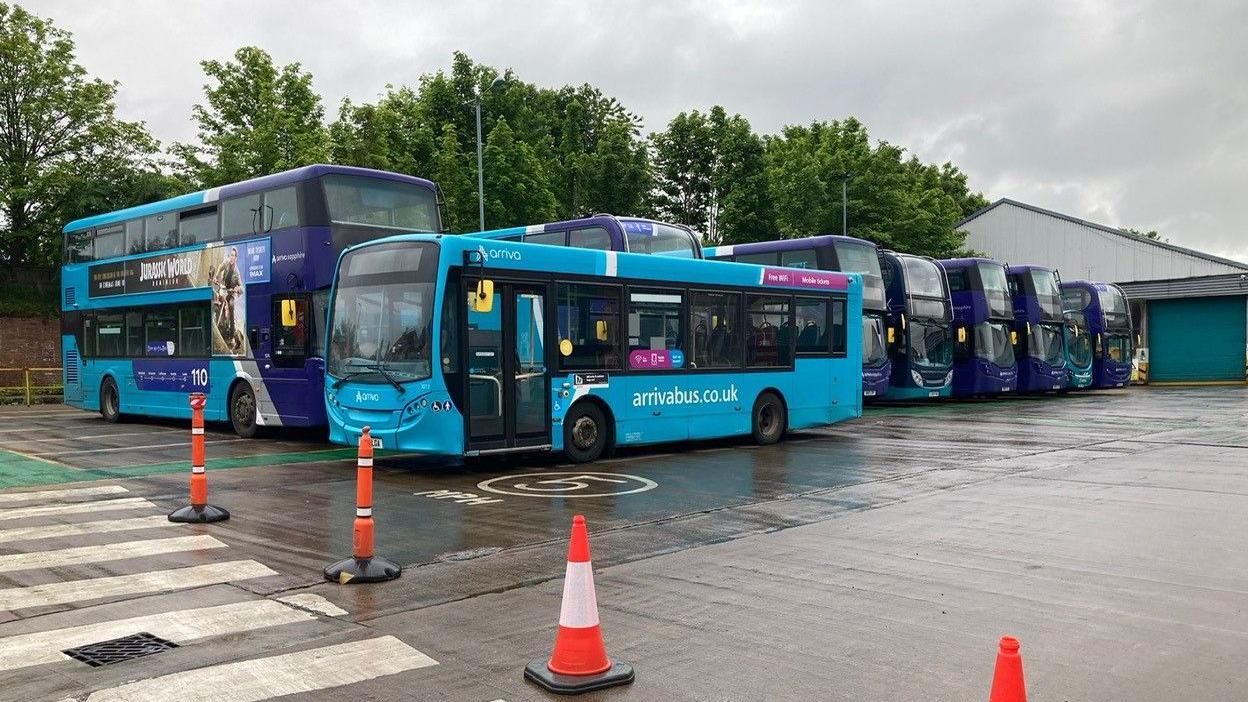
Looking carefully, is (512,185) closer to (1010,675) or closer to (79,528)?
(79,528)

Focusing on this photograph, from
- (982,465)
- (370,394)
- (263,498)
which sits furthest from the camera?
(982,465)

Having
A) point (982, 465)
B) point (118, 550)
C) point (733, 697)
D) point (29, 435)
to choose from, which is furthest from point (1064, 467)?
point (29, 435)

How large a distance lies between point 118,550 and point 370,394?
5081 mm

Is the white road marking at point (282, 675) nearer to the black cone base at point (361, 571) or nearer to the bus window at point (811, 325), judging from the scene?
the black cone base at point (361, 571)

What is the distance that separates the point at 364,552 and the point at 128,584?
1721 mm

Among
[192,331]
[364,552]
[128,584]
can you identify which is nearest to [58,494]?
[128,584]

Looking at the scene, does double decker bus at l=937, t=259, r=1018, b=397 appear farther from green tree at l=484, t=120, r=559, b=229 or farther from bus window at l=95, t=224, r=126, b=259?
bus window at l=95, t=224, r=126, b=259

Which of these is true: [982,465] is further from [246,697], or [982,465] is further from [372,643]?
[246,697]

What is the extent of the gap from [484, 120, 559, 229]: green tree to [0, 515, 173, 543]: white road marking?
30693 mm

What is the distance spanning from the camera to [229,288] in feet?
59.5

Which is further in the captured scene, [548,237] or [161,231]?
[161,231]

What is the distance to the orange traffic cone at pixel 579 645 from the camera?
4949 mm

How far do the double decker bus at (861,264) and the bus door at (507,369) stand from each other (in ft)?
42.1

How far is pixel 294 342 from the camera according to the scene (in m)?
16.9
